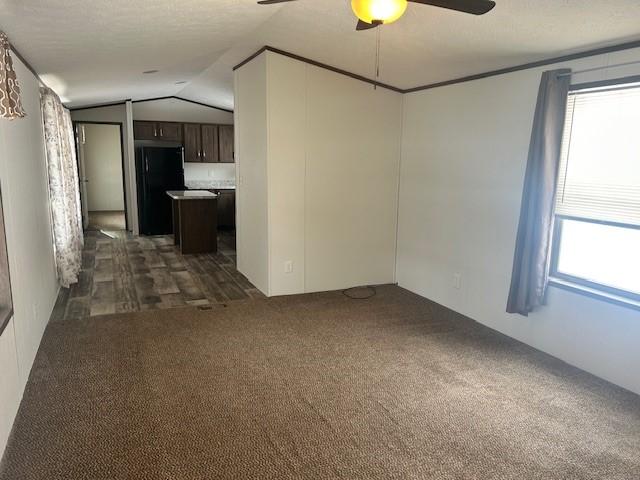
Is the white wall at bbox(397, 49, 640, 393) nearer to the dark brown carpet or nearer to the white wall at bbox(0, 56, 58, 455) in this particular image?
the dark brown carpet

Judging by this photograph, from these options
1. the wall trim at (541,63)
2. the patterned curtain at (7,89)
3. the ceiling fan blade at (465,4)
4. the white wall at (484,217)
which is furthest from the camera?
the white wall at (484,217)

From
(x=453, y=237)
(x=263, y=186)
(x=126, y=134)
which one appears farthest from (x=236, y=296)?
(x=126, y=134)

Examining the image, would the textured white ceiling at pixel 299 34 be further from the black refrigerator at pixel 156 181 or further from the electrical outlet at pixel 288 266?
the black refrigerator at pixel 156 181

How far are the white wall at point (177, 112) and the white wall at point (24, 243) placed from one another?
428 cm

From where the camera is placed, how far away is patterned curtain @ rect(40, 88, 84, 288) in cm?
454

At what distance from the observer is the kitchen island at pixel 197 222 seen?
6610 mm

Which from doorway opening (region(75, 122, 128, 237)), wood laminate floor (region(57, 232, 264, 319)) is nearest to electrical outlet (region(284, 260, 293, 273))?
wood laminate floor (region(57, 232, 264, 319))

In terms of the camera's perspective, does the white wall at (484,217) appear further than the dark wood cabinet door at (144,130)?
No

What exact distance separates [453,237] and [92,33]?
344 centimetres

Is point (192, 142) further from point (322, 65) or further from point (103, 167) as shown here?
point (322, 65)

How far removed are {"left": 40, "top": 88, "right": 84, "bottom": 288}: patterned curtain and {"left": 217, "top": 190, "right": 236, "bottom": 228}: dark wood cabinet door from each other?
3.52m

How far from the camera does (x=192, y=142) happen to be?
8672 millimetres

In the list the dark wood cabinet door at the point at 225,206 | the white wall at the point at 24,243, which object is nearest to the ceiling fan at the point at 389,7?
the white wall at the point at 24,243

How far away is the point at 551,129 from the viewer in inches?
124
